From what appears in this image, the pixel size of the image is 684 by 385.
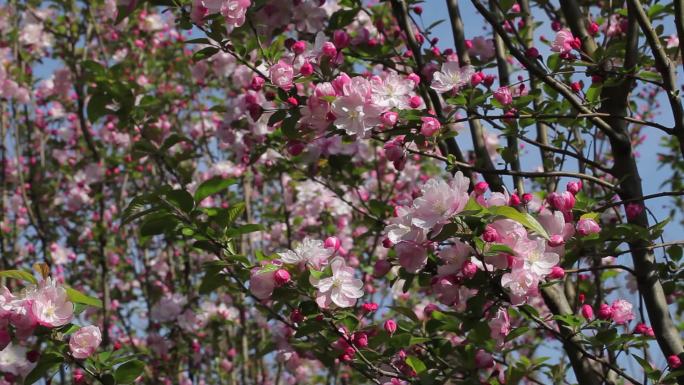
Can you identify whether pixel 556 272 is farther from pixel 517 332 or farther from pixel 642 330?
pixel 642 330

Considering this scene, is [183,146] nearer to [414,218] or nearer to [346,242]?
[346,242]

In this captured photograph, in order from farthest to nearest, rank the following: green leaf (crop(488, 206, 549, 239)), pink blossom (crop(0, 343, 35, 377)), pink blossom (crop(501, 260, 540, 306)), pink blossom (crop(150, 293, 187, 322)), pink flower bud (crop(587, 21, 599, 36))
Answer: pink blossom (crop(150, 293, 187, 322))
pink blossom (crop(0, 343, 35, 377))
pink flower bud (crop(587, 21, 599, 36))
pink blossom (crop(501, 260, 540, 306))
green leaf (crop(488, 206, 549, 239))

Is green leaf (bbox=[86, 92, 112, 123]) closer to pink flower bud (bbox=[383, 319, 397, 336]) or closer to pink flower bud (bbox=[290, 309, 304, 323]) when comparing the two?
pink flower bud (bbox=[290, 309, 304, 323])

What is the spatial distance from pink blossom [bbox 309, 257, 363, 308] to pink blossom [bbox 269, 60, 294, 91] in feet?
1.68

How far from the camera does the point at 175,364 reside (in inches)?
161

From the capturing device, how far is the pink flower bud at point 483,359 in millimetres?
1738

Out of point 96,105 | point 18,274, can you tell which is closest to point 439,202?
point 18,274

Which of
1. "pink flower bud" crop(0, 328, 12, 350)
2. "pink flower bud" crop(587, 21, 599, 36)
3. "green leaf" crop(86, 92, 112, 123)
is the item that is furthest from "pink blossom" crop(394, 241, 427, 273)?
"green leaf" crop(86, 92, 112, 123)

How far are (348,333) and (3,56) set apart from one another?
416 cm

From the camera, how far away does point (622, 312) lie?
Result: 1823 millimetres

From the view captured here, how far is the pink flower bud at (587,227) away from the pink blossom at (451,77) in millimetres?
567

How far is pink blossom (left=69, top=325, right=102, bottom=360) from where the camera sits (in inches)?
63.9

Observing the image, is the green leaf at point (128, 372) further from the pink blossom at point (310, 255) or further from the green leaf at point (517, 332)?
the green leaf at point (517, 332)

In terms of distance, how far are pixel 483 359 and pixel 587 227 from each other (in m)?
0.40
